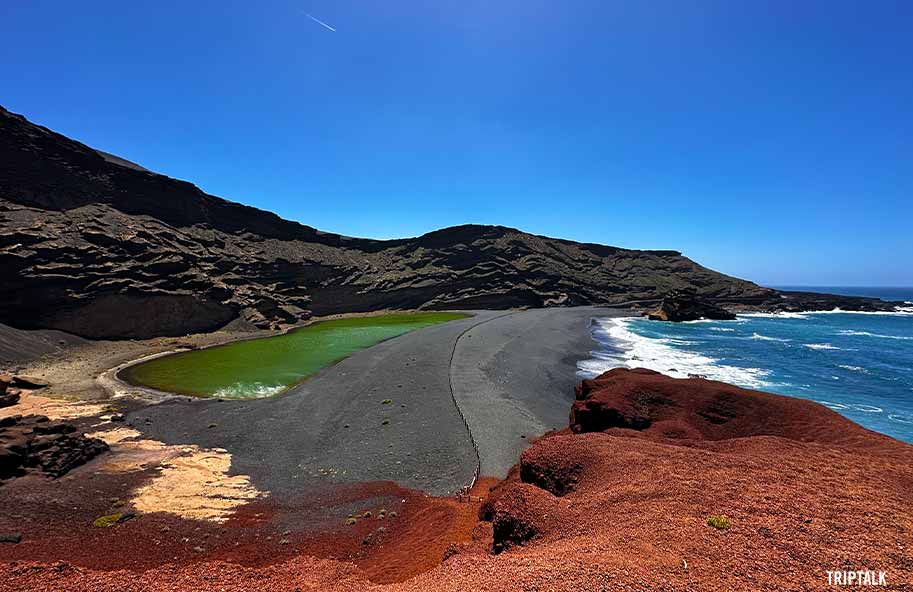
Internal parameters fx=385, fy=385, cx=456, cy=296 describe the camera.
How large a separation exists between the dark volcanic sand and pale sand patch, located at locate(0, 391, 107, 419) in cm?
297

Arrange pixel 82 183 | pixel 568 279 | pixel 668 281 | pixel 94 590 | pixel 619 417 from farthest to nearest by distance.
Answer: pixel 668 281 → pixel 568 279 → pixel 82 183 → pixel 619 417 → pixel 94 590

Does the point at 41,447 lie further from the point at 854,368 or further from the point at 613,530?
the point at 854,368

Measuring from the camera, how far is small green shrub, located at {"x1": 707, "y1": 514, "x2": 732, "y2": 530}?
6.31 m

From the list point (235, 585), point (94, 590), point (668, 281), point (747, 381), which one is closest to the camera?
point (94, 590)

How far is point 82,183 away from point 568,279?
101 m

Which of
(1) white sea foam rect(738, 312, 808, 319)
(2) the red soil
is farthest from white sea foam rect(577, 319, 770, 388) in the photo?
(1) white sea foam rect(738, 312, 808, 319)

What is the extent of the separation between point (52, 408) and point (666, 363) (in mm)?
46794

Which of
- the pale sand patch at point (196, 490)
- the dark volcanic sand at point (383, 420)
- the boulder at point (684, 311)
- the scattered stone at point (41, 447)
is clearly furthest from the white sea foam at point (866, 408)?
the boulder at point (684, 311)

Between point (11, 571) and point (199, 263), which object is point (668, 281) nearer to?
point (199, 263)

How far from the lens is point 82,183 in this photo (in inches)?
2319

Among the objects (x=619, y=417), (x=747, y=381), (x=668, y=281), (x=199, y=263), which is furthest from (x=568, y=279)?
(x=619, y=417)

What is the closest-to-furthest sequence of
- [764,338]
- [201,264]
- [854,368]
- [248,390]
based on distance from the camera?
[248,390] → [854,368] → [764,338] → [201,264]

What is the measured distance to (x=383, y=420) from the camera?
2078 centimetres

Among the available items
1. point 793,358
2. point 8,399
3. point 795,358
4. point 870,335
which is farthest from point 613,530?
point 870,335
